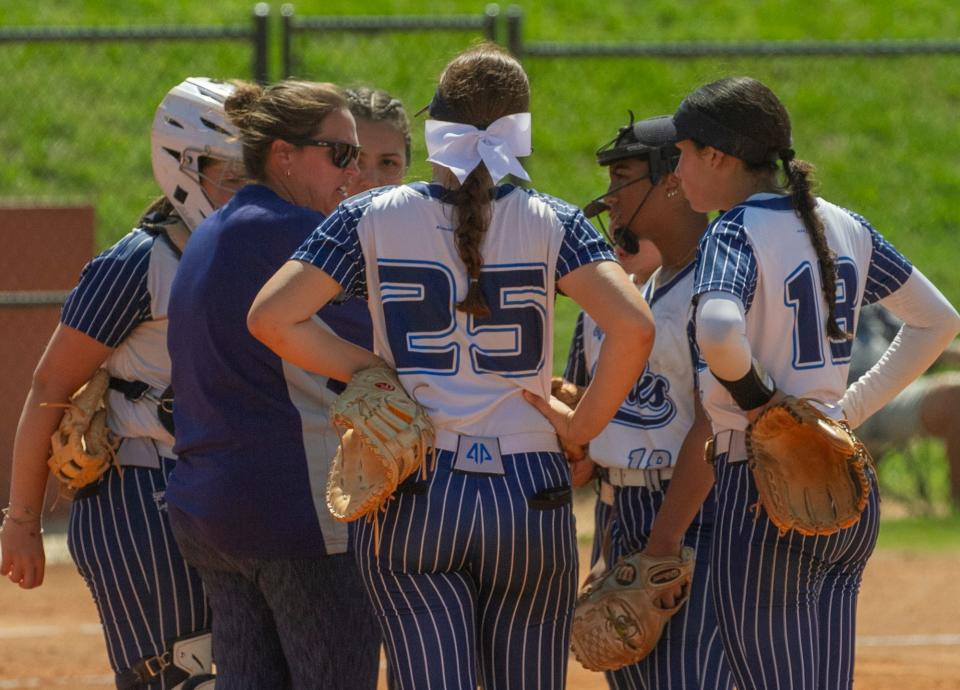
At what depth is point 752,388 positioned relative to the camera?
9.90 feet

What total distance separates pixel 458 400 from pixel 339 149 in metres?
0.83

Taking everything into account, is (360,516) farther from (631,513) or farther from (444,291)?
(631,513)

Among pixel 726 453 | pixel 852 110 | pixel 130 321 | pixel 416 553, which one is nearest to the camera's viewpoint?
pixel 416 553

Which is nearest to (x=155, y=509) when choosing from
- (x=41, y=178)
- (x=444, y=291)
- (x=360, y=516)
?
(x=360, y=516)

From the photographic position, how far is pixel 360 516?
9.82 feet

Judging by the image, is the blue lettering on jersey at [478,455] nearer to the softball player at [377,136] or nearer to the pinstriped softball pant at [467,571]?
the pinstriped softball pant at [467,571]

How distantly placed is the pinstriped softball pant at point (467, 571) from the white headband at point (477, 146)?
585mm

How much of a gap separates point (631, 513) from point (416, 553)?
39.2 inches

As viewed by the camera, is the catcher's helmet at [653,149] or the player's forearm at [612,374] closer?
the player's forearm at [612,374]

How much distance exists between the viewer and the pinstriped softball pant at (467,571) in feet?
9.71

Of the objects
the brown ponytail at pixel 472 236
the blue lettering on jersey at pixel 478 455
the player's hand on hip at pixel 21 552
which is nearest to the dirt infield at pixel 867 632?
the player's hand on hip at pixel 21 552

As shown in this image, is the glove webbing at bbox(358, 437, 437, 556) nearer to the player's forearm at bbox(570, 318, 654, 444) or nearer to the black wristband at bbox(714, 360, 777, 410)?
the player's forearm at bbox(570, 318, 654, 444)

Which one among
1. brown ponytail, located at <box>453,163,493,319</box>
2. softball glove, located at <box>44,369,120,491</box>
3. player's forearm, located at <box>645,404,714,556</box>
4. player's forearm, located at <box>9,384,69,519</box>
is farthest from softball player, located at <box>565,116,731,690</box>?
player's forearm, located at <box>9,384,69,519</box>

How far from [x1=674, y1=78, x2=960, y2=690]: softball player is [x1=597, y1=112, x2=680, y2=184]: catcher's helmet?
573mm
